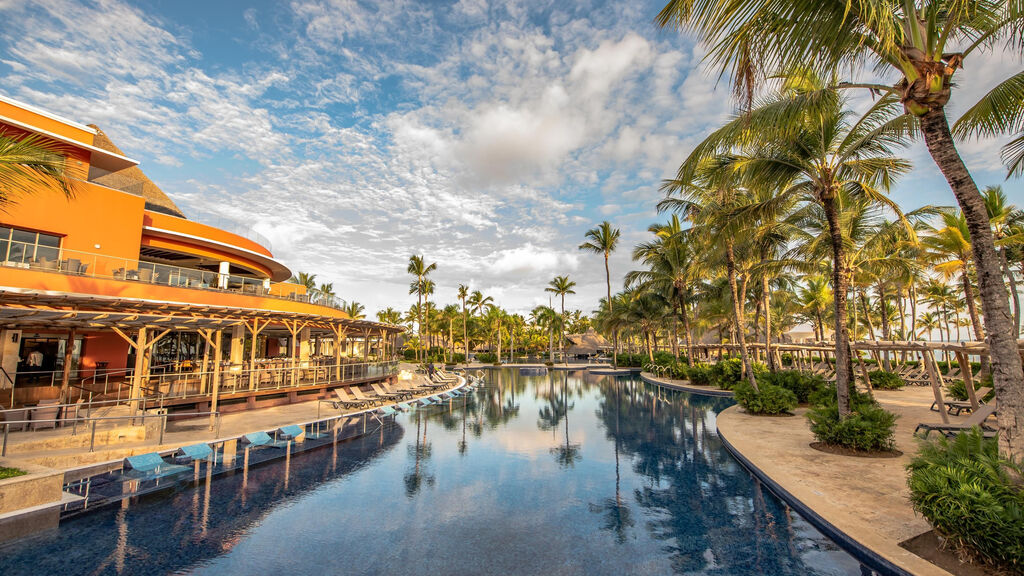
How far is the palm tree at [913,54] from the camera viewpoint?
5.17 m

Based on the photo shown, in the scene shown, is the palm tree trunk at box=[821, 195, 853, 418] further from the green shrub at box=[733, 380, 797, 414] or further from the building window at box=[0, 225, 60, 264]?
the building window at box=[0, 225, 60, 264]

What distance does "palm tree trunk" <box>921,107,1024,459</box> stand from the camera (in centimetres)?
510

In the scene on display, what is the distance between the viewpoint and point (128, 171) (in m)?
25.0

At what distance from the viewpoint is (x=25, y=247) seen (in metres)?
14.0

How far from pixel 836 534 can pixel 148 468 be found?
39.6 ft

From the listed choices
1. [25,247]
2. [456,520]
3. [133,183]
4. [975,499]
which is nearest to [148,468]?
[456,520]

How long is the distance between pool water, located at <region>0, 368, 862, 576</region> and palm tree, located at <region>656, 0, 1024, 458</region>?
3.45 metres

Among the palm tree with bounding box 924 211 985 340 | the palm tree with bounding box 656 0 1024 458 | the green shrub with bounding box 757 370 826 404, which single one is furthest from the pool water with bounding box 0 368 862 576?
the palm tree with bounding box 924 211 985 340

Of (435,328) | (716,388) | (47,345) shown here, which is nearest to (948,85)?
(716,388)

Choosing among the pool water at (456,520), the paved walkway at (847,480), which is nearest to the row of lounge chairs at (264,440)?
the pool water at (456,520)

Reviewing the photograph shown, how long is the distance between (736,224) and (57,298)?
17637 mm

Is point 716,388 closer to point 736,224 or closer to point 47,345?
point 736,224

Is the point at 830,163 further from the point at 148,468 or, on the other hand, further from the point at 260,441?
the point at 148,468

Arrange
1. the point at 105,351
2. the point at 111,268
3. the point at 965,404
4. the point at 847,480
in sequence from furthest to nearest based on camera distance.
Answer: the point at 105,351, the point at 111,268, the point at 965,404, the point at 847,480
